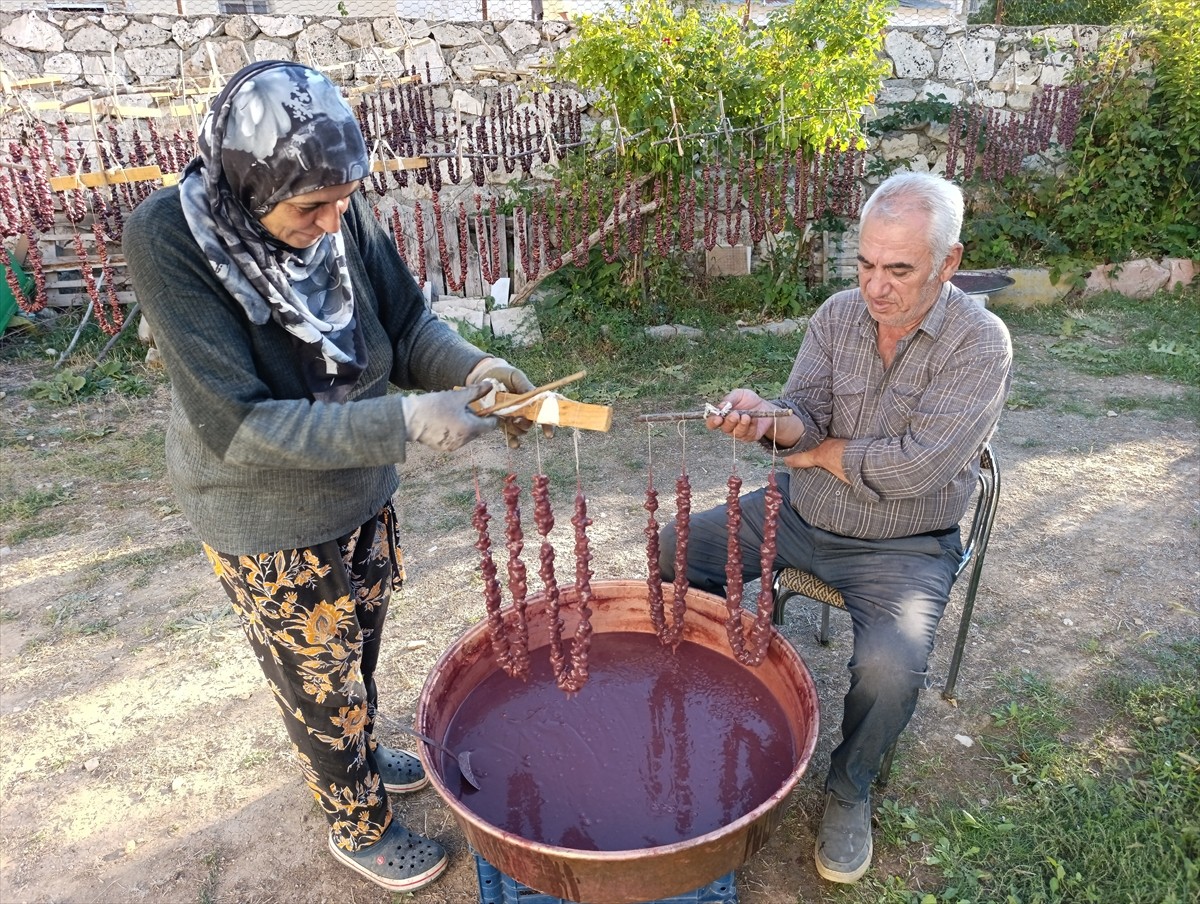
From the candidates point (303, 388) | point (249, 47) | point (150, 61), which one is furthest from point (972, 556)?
point (150, 61)

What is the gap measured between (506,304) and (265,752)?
15.2 feet

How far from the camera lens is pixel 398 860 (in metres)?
2.53

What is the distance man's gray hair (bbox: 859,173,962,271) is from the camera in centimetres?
237

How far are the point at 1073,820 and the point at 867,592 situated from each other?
1.03 meters

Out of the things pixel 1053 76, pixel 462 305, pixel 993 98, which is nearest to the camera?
pixel 462 305

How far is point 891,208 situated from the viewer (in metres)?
2.40

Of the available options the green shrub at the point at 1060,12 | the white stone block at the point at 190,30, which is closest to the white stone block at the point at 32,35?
the white stone block at the point at 190,30

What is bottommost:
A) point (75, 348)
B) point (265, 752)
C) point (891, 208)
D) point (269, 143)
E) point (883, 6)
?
point (265, 752)

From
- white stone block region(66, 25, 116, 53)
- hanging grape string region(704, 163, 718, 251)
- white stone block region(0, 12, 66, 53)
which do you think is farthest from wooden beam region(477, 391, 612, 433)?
white stone block region(0, 12, 66, 53)

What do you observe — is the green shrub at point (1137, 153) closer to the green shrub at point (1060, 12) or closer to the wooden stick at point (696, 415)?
the green shrub at point (1060, 12)

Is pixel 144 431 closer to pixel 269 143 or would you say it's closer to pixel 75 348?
pixel 75 348

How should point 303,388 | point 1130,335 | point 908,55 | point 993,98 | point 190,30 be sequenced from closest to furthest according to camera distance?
point 303,388 → point 1130,335 → point 190,30 → point 908,55 → point 993,98

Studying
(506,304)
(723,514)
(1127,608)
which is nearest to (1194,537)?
(1127,608)

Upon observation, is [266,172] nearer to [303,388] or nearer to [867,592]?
[303,388]
